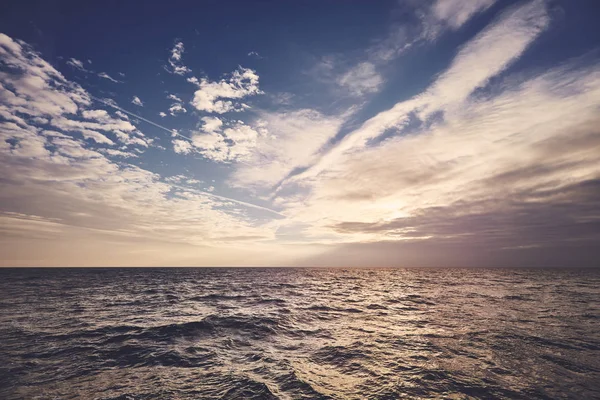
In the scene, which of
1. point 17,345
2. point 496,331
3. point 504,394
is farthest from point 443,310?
point 17,345

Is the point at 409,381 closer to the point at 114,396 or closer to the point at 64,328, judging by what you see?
the point at 114,396

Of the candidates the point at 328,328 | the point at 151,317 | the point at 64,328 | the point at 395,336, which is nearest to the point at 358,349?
the point at 395,336

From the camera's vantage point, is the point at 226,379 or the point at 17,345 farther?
the point at 17,345

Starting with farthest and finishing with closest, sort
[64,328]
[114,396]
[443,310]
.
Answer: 1. [443,310]
2. [64,328]
3. [114,396]

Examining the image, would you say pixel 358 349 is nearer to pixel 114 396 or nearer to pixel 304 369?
pixel 304 369

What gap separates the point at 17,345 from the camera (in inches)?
531

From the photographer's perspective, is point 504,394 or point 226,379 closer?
point 504,394

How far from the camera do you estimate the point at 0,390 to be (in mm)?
9055

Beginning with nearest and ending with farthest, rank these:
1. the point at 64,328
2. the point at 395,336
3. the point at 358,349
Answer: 1. the point at 358,349
2. the point at 395,336
3. the point at 64,328

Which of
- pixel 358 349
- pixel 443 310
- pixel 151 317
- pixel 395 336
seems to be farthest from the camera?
pixel 443 310

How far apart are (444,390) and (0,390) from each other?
14.9 metres

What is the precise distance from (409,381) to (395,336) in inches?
248

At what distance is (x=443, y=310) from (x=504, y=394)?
638 inches

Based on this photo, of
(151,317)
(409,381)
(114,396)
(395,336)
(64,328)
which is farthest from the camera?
(151,317)
